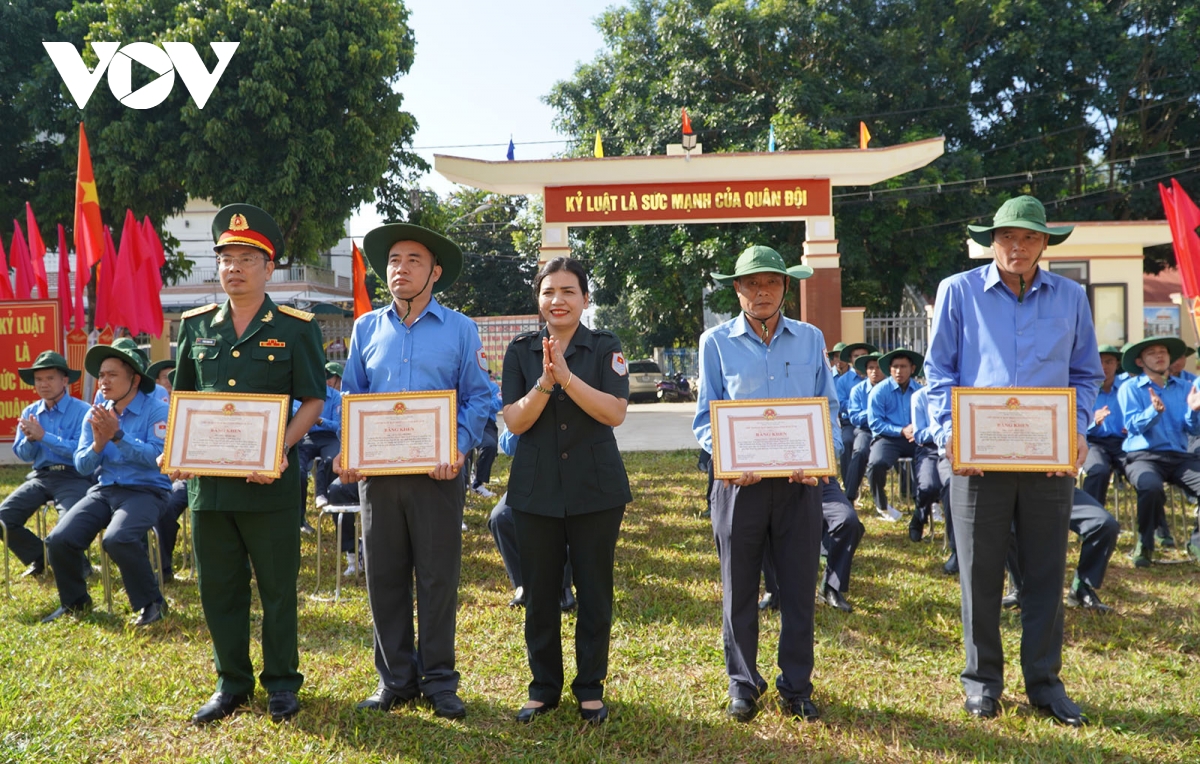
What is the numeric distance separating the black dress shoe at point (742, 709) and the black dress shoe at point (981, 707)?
3.03ft

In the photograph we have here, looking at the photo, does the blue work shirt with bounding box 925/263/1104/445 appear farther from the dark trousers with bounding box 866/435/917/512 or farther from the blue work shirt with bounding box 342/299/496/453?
the dark trousers with bounding box 866/435/917/512

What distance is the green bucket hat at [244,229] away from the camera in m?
3.85

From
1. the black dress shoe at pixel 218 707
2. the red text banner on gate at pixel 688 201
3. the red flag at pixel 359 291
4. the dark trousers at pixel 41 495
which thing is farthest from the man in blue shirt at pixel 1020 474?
the red text banner on gate at pixel 688 201

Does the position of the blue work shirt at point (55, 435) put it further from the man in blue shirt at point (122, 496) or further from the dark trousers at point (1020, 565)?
the dark trousers at point (1020, 565)

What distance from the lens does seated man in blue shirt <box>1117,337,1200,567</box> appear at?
687 centimetres

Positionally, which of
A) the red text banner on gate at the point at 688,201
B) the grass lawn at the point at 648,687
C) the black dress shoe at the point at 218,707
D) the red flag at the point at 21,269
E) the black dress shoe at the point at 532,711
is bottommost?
the grass lawn at the point at 648,687

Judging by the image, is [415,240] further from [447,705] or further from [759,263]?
[447,705]

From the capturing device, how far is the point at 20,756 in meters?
3.58

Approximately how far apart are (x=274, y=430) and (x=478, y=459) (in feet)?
20.6

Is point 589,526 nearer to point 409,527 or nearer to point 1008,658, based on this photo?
point 409,527

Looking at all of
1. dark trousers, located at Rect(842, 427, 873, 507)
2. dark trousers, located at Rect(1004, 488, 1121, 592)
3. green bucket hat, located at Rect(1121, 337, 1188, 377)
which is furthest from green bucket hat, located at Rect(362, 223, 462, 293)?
dark trousers, located at Rect(842, 427, 873, 507)

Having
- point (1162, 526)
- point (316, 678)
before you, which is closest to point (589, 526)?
point (316, 678)

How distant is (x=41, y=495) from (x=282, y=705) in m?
3.84

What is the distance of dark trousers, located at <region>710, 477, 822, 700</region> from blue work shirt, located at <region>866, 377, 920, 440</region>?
506 cm
